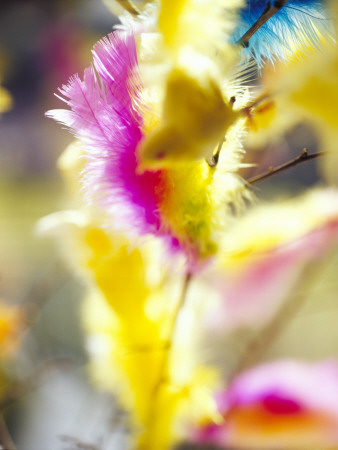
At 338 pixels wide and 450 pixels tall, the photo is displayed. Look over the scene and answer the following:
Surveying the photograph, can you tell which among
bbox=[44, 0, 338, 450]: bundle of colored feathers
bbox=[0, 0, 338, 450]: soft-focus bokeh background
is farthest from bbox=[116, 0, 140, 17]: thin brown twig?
bbox=[0, 0, 338, 450]: soft-focus bokeh background

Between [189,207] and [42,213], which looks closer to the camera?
[189,207]

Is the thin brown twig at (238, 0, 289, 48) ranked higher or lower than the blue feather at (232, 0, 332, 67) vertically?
lower

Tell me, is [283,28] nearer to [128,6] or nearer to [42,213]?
[128,6]

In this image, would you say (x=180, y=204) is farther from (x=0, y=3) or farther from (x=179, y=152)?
(x=0, y=3)

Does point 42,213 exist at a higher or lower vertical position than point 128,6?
higher

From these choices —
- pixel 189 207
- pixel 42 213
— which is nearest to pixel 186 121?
pixel 189 207

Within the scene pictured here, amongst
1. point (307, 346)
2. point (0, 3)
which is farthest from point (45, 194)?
point (307, 346)

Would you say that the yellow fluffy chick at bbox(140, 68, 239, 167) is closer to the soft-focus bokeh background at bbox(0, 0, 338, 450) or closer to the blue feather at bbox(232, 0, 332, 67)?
the blue feather at bbox(232, 0, 332, 67)

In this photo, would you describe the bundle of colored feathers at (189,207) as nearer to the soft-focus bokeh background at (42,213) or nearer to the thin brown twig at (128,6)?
the thin brown twig at (128,6)
